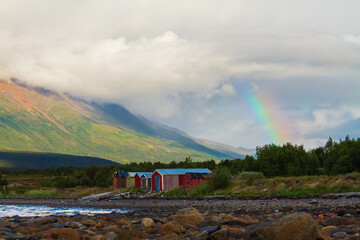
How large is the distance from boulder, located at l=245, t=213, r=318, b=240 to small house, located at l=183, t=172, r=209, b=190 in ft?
185

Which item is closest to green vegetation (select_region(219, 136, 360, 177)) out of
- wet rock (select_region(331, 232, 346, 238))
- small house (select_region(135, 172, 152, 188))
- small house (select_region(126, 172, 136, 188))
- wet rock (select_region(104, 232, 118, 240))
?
small house (select_region(135, 172, 152, 188))

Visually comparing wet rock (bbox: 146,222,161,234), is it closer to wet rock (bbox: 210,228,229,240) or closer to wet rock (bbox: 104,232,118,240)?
wet rock (bbox: 104,232,118,240)

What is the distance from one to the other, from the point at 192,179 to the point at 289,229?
57.7 meters

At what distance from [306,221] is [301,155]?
70224mm

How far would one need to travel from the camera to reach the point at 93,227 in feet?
44.5

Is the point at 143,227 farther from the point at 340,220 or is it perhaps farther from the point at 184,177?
the point at 184,177

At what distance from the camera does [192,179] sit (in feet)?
215

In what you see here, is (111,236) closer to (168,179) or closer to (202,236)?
(202,236)

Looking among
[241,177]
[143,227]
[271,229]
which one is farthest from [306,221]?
[241,177]

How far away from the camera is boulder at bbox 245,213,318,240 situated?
328 inches

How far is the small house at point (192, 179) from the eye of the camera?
65188mm

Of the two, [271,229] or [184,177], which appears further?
[184,177]

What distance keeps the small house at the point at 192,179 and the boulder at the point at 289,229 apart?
185 ft

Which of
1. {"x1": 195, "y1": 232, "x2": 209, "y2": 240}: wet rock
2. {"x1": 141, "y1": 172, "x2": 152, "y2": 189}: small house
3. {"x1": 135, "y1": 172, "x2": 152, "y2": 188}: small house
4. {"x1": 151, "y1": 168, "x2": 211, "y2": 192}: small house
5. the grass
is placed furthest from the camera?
{"x1": 135, "y1": 172, "x2": 152, "y2": 188}: small house
